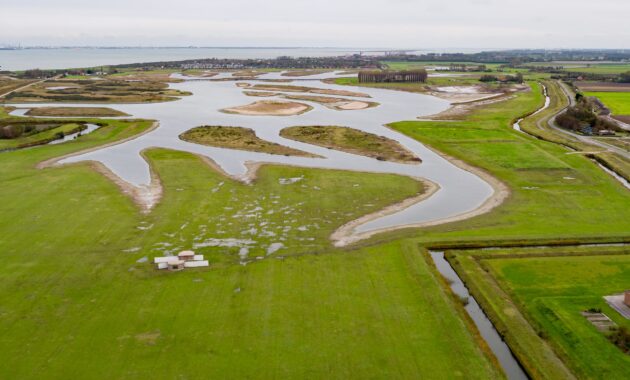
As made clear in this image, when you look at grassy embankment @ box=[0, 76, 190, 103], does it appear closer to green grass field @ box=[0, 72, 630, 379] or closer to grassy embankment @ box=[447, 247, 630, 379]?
green grass field @ box=[0, 72, 630, 379]

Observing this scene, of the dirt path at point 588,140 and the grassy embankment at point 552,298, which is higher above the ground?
the dirt path at point 588,140

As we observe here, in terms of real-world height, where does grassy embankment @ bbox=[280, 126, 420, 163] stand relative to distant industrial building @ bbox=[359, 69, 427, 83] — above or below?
below

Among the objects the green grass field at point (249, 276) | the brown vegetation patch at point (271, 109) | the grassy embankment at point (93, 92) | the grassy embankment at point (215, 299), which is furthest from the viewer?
the grassy embankment at point (93, 92)

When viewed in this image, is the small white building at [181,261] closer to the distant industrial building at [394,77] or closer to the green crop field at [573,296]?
the green crop field at [573,296]

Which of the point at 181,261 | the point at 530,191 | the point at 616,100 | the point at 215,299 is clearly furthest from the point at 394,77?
the point at 215,299

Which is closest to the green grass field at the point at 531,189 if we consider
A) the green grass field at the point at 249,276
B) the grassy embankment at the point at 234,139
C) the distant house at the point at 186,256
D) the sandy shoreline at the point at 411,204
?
the green grass field at the point at 249,276

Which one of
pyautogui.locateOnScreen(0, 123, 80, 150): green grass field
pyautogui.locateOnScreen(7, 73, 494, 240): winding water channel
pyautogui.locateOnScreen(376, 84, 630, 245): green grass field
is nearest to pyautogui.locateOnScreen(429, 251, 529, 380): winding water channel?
pyautogui.locateOnScreen(376, 84, 630, 245): green grass field

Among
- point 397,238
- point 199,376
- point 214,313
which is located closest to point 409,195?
point 397,238
